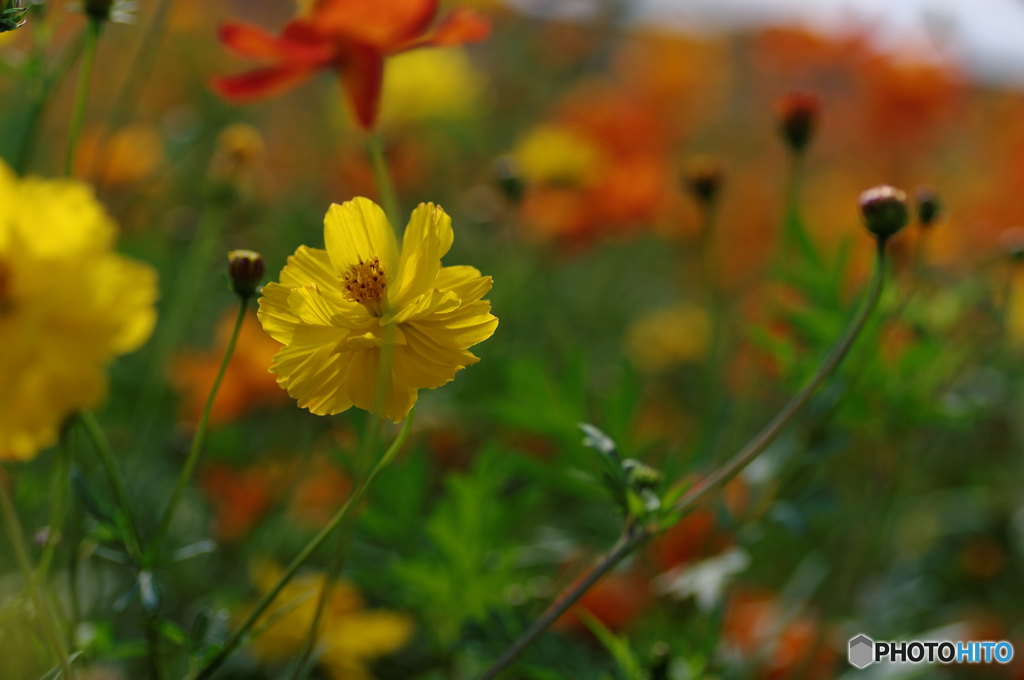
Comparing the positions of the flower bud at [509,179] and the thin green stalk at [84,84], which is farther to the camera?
the flower bud at [509,179]

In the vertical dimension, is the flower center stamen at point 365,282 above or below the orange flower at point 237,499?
above

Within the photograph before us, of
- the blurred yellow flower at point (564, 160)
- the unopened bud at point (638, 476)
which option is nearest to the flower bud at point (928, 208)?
the unopened bud at point (638, 476)

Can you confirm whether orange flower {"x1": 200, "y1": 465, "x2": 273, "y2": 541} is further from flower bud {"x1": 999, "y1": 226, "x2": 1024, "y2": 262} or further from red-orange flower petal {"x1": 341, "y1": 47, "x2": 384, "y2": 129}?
flower bud {"x1": 999, "y1": 226, "x2": 1024, "y2": 262}

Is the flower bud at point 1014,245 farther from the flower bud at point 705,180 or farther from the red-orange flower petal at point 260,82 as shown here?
the red-orange flower petal at point 260,82

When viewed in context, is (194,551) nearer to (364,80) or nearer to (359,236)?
(359,236)

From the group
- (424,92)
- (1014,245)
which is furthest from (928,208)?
(424,92)

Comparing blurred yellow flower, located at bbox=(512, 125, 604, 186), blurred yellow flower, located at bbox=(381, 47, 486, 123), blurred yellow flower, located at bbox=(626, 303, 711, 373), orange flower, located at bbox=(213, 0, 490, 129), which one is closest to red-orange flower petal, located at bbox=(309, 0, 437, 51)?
orange flower, located at bbox=(213, 0, 490, 129)
